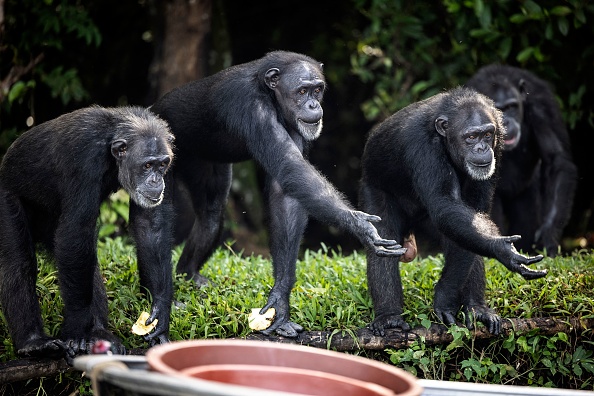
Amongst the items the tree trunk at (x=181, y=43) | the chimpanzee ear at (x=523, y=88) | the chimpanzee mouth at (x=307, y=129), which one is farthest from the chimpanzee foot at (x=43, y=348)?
the chimpanzee ear at (x=523, y=88)

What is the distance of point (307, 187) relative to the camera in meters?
6.12

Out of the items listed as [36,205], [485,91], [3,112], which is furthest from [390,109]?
[36,205]

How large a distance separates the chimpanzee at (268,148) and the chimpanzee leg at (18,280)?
1.63m

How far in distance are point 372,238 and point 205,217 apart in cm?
252

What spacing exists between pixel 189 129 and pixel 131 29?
237 inches

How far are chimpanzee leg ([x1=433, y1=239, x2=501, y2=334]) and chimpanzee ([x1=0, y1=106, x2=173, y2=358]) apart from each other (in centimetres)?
217

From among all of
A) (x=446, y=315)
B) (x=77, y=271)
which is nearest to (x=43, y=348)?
(x=77, y=271)

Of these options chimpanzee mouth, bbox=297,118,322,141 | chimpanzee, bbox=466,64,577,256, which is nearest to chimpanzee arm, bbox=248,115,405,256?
chimpanzee mouth, bbox=297,118,322,141

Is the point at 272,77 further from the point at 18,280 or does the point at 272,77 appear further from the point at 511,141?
the point at 511,141

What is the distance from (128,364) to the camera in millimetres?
3596

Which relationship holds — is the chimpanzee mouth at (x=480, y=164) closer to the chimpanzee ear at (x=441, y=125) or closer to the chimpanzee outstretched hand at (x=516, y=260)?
the chimpanzee ear at (x=441, y=125)

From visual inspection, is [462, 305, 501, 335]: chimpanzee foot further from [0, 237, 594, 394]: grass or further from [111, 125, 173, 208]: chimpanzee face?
[111, 125, 173, 208]: chimpanzee face

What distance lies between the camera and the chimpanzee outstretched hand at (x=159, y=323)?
19.8 ft

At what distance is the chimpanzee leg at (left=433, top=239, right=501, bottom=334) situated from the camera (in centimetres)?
632
